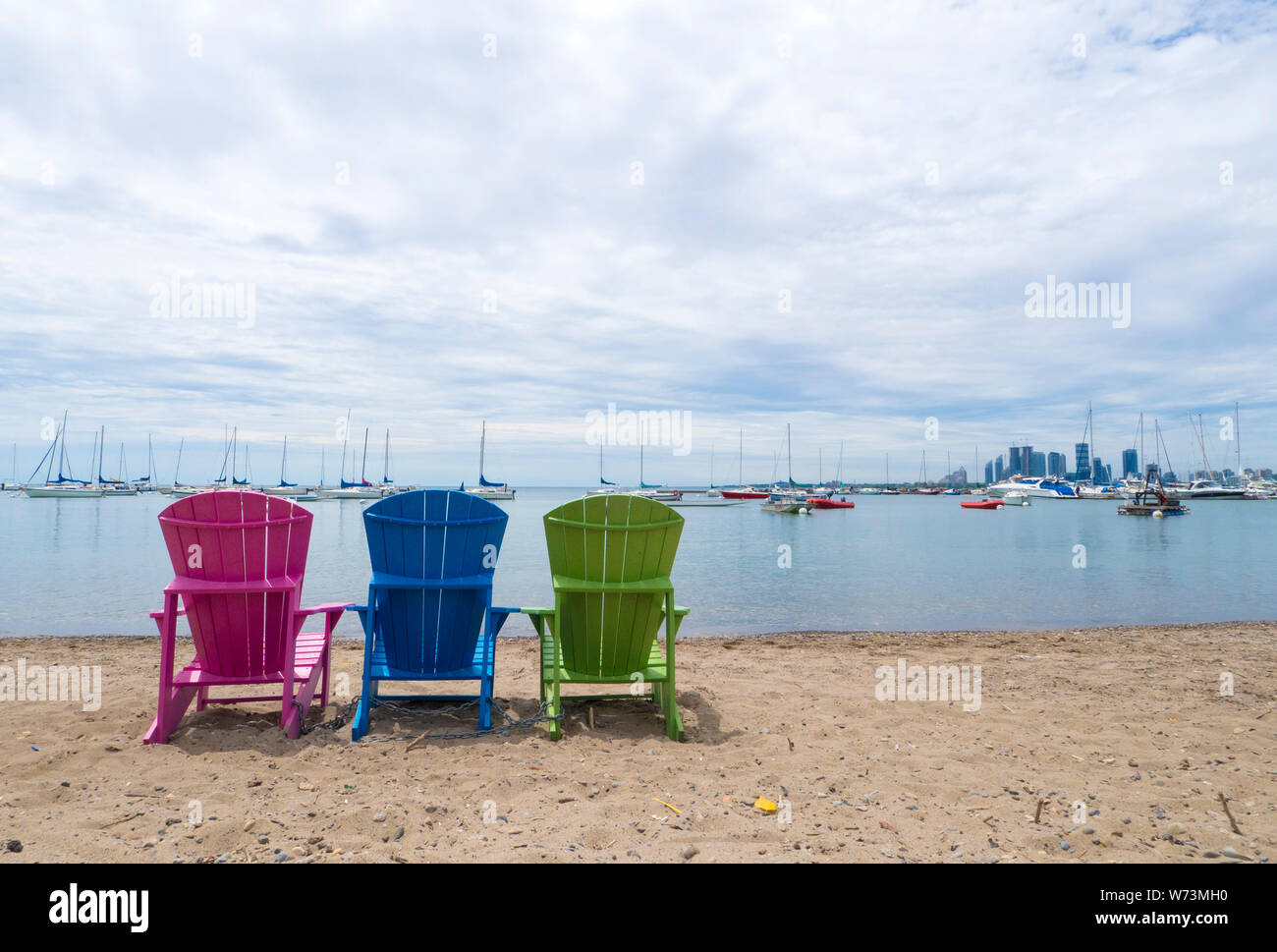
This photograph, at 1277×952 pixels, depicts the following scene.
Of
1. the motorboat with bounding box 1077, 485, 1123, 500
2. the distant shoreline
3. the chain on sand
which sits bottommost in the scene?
the distant shoreline

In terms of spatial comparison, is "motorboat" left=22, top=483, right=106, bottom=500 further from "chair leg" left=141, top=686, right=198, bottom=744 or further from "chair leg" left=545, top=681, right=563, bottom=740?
"chair leg" left=545, top=681, right=563, bottom=740

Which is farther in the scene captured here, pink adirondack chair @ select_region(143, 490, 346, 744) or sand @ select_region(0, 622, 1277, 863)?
pink adirondack chair @ select_region(143, 490, 346, 744)

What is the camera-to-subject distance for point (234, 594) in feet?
13.9

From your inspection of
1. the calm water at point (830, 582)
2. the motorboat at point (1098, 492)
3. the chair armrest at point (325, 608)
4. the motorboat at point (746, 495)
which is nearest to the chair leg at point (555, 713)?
the chair armrest at point (325, 608)

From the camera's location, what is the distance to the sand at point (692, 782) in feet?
9.27

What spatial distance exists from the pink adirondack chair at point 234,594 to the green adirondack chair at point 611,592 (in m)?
1.59

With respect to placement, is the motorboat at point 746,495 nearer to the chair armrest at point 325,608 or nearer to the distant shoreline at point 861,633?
the distant shoreline at point 861,633

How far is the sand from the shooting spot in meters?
2.83

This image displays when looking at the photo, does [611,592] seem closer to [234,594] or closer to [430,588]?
[430,588]

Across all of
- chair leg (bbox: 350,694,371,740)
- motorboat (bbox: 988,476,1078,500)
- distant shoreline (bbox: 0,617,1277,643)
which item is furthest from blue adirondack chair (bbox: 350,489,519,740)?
motorboat (bbox: 988,476,1078,500)

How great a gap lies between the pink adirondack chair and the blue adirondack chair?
0.45 meters

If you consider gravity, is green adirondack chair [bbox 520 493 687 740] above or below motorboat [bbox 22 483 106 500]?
below
